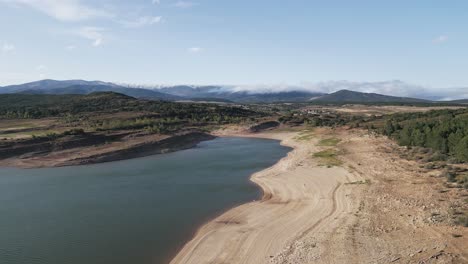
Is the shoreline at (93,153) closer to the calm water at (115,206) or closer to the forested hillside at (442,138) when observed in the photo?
the calm water at (115,206)

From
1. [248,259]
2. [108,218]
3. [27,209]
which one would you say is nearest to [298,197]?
[248,259]

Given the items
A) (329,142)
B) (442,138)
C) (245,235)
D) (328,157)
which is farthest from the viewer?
(329,142)

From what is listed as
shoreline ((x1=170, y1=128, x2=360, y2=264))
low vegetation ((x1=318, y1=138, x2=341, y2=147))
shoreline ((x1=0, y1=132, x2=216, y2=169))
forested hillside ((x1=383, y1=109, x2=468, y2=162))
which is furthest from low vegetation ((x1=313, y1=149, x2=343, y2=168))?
shoreline ((x1=0, y1=132, x2=216, y2=169))

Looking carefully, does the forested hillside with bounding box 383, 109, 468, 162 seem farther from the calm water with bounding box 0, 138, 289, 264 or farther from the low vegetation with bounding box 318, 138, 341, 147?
the calm water with bounding box 0, 138, 289, 264

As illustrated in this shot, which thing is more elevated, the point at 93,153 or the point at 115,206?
→ the point at 93,153

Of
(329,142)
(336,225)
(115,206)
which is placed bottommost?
(115,206)

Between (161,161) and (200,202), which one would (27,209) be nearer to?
(200,202)

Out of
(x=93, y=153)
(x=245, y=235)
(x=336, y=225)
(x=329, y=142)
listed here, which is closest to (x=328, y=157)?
(x=329, y=142)

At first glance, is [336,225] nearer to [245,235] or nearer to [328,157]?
[245,235]
